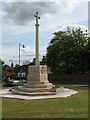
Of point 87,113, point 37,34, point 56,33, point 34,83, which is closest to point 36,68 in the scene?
point 34,83

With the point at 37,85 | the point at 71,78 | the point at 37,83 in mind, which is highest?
the point at 37,83

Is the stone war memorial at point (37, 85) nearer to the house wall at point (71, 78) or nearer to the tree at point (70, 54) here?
the tree at point (70, 54)

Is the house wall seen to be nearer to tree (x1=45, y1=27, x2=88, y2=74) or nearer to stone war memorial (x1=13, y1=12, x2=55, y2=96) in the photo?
tree (x1=45, y1=27, x2=88, y2=74)

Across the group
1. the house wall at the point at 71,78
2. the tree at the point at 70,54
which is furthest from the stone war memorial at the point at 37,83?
the house wall at the point at 71,78

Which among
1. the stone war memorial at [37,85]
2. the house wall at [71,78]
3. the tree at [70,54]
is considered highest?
the tree at [70,54]

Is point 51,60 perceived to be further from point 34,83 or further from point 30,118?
point 30,118

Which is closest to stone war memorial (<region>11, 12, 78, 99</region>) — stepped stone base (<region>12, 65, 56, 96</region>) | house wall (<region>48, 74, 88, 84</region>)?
stepped stone base (<region>12, 65, 56, 96</region>)

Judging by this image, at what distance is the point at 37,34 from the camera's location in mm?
15688

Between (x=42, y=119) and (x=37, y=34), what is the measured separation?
11118 mm

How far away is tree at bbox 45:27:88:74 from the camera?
31422 millimetres

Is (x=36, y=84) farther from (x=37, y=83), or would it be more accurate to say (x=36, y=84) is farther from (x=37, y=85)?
(x=37, y=85)

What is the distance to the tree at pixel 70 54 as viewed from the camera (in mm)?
31422

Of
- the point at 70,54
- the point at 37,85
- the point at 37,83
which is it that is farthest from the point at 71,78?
the point at 37,85

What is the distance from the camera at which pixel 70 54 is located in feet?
105
